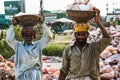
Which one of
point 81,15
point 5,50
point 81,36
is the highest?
point 81,15

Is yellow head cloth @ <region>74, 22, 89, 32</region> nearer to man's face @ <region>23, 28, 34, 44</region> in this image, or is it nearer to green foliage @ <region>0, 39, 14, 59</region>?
man's face @ <region>23, 28, 34, 44</region>

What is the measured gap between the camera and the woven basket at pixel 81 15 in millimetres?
5051

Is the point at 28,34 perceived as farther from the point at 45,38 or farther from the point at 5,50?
the point at 5,50

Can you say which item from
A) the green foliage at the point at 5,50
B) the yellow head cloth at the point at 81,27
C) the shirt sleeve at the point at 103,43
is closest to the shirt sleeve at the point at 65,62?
the yellow head cloth at the point at 81,27

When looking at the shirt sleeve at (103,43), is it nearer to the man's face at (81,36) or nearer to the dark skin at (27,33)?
the man's face at (81,36)

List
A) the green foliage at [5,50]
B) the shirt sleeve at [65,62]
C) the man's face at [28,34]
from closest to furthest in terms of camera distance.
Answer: the shirt sleeve at [65,62] → the man's face at [28,34] → the green foliage at [5,50]

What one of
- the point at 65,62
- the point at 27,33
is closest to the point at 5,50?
the point at 27,33

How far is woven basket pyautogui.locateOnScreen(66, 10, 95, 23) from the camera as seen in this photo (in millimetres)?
5051

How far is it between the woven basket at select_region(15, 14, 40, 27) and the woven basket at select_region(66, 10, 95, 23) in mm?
714

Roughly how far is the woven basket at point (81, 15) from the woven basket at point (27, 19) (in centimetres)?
71

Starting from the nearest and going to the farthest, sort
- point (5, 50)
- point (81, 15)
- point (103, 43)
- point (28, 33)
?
point (103, 43) → point (81, 15) → point (28, 33) → point (5, 50)

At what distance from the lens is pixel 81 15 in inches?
200

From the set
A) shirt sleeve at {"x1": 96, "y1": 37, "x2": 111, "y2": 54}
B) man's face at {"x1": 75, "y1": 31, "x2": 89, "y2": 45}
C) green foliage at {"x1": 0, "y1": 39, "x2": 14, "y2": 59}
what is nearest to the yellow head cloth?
man's face at {"x1": 75, "y1": 31, "x2": 89, "y2": 45}

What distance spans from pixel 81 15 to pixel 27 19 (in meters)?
0.92
